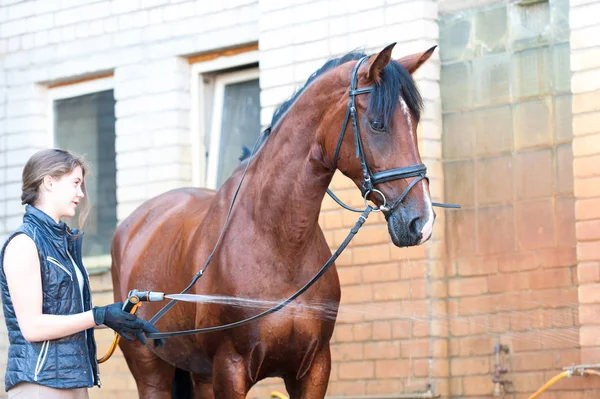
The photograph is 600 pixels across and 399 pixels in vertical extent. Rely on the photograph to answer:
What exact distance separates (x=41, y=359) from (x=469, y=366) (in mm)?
4013

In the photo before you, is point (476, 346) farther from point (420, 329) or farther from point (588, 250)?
point (588, 250)

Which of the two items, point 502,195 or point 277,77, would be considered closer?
point 502,195

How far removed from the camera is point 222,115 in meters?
10.2

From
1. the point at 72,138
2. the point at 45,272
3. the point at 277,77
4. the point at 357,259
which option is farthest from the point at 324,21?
the point at 45,272

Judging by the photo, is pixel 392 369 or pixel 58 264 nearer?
pixel 58 264

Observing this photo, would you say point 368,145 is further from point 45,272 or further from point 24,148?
point 24,148

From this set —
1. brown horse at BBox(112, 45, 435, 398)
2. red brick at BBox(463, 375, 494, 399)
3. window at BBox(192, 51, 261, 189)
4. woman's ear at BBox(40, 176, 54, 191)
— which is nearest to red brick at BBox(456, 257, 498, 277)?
red brick at BBox(463, 375, 494, 399)

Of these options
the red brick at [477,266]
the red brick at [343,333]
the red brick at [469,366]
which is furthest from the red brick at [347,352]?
the red brick at [477,266]

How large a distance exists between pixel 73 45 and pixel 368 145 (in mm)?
6294

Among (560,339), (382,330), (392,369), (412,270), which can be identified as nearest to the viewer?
(560,339)

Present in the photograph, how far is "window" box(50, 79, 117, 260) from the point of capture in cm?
1079

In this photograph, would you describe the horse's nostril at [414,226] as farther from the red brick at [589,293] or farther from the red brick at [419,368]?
the red brick at [419,368]

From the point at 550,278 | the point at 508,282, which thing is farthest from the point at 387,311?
the point at 550,278

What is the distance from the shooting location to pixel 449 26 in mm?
8430
